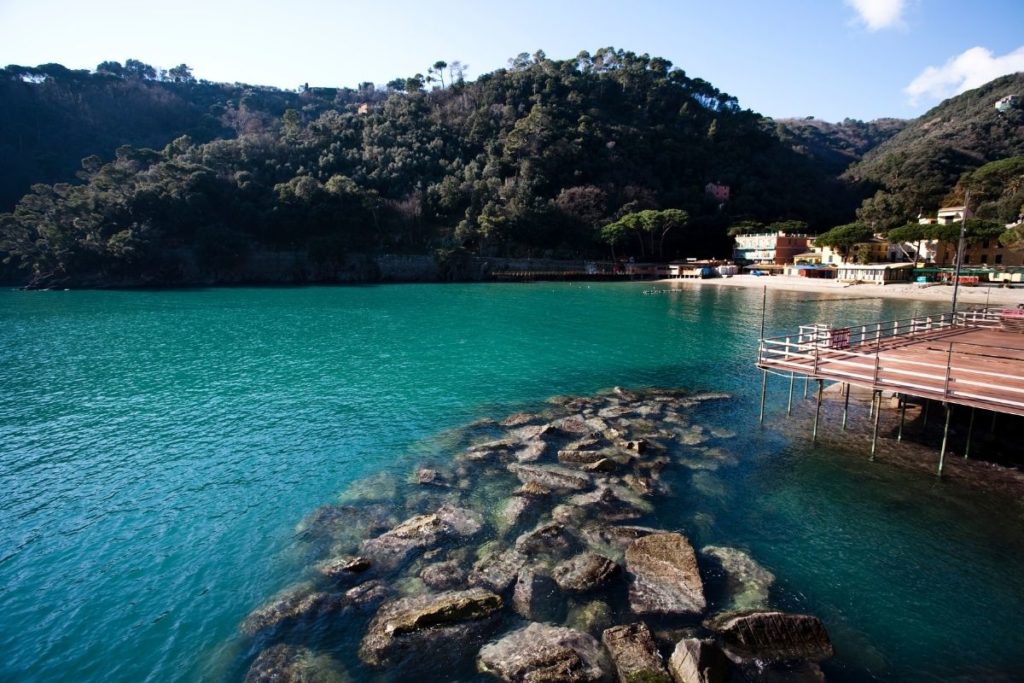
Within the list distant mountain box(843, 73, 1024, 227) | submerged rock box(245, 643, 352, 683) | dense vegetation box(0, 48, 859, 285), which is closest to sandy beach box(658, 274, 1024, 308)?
dense vegetation box(0, 48, 859, 285)

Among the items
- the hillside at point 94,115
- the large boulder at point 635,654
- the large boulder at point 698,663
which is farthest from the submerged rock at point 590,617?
the hillside at point 94,115

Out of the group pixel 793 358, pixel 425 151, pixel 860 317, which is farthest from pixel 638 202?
pixel 793 358

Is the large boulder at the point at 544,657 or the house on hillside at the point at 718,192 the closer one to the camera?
the large boulder at the point at 544,657

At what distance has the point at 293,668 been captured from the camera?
9.63m

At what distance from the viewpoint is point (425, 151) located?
404ft

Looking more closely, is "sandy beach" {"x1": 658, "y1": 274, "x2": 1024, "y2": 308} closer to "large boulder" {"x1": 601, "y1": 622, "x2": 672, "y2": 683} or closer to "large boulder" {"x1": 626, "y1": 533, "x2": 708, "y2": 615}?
"large boulder" {"x1": 626, "y1": 533, "x2": 708, "y2": 615}

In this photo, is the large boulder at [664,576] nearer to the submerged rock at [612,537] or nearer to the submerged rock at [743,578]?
the submerged rock at [612,537]

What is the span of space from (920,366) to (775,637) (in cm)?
1590

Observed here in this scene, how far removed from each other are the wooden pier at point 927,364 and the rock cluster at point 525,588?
19.7 feet

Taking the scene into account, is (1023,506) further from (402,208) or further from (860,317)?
(402,208)

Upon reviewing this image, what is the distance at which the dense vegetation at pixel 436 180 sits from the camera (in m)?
89.8

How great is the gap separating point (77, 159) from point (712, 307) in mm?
147474

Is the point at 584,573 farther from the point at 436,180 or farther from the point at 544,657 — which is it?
the point at 436,180

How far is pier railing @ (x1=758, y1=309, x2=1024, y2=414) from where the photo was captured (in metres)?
16.5
